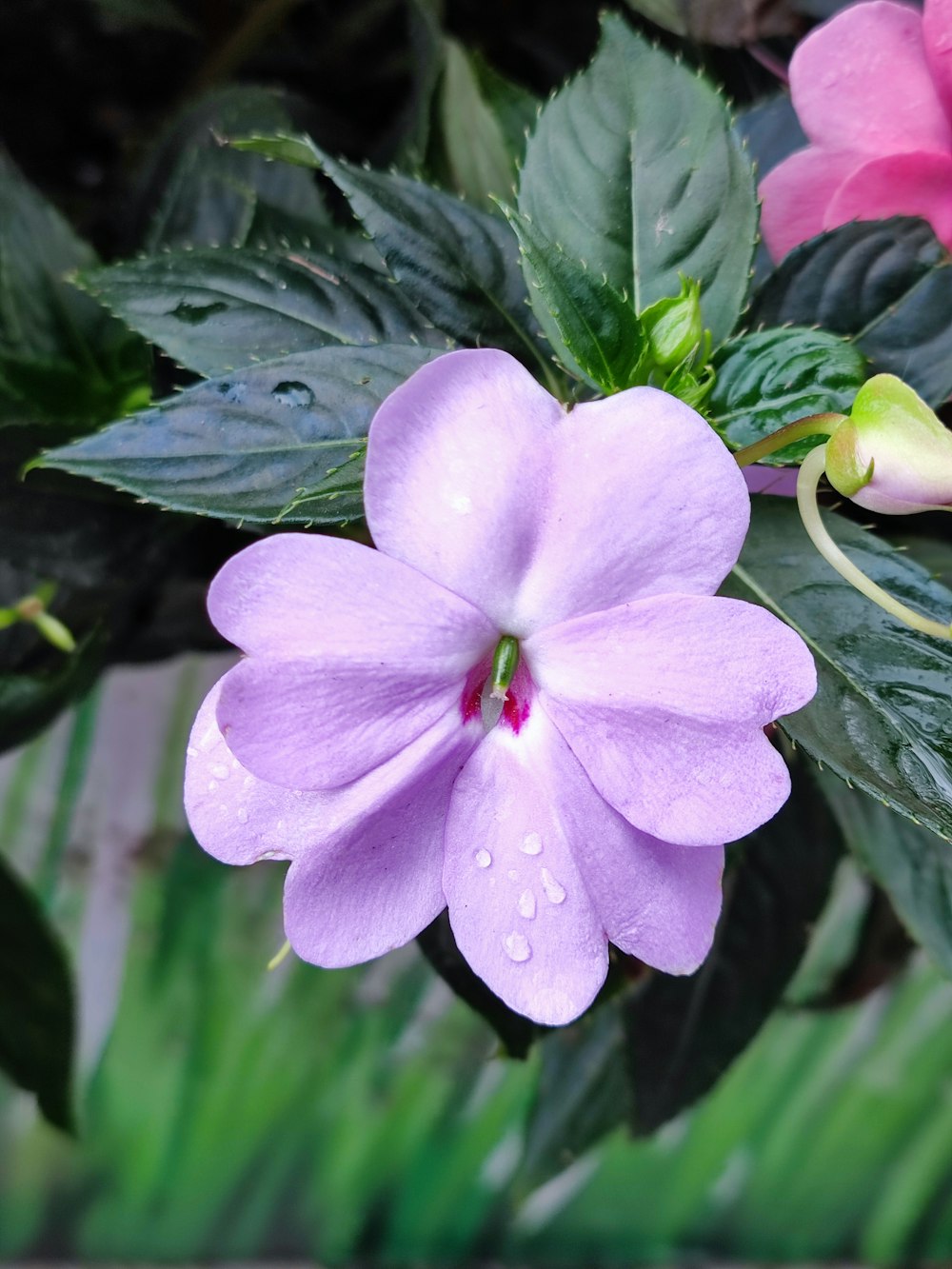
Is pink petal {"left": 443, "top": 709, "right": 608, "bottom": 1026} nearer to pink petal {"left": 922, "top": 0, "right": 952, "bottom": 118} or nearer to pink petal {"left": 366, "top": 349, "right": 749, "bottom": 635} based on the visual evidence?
pink petal {"left": 366, "top": 349, "right": 749, "bottom": 635}

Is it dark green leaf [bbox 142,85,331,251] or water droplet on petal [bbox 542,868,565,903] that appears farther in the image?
dark green leaf [bbox 142,85,331,251]

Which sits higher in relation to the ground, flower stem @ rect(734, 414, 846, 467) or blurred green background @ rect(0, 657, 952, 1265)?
flower stem @ rect(734, 414, 846, 467)

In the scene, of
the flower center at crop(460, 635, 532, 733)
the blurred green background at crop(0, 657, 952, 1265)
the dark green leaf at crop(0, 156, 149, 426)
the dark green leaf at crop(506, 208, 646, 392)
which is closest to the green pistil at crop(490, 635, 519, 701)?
the flower center at crop(460, 635, 532, 733)

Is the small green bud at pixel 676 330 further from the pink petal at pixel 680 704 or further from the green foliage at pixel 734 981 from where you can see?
the green foliage at pixel 734 981

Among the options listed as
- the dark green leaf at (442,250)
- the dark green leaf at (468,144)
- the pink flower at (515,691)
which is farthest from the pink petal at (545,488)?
the dark green leaf at (468,144)

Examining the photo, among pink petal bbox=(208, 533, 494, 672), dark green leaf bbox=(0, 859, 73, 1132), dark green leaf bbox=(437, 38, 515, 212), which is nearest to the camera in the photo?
pink petal bbox=(208, 533, 494, 672)

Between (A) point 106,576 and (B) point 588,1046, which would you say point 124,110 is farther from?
(B) point 588,1046

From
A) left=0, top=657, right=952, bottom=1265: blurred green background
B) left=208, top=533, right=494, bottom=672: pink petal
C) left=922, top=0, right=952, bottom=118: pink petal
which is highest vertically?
left=922, top=0, right=952, bottom=118: pink petal
